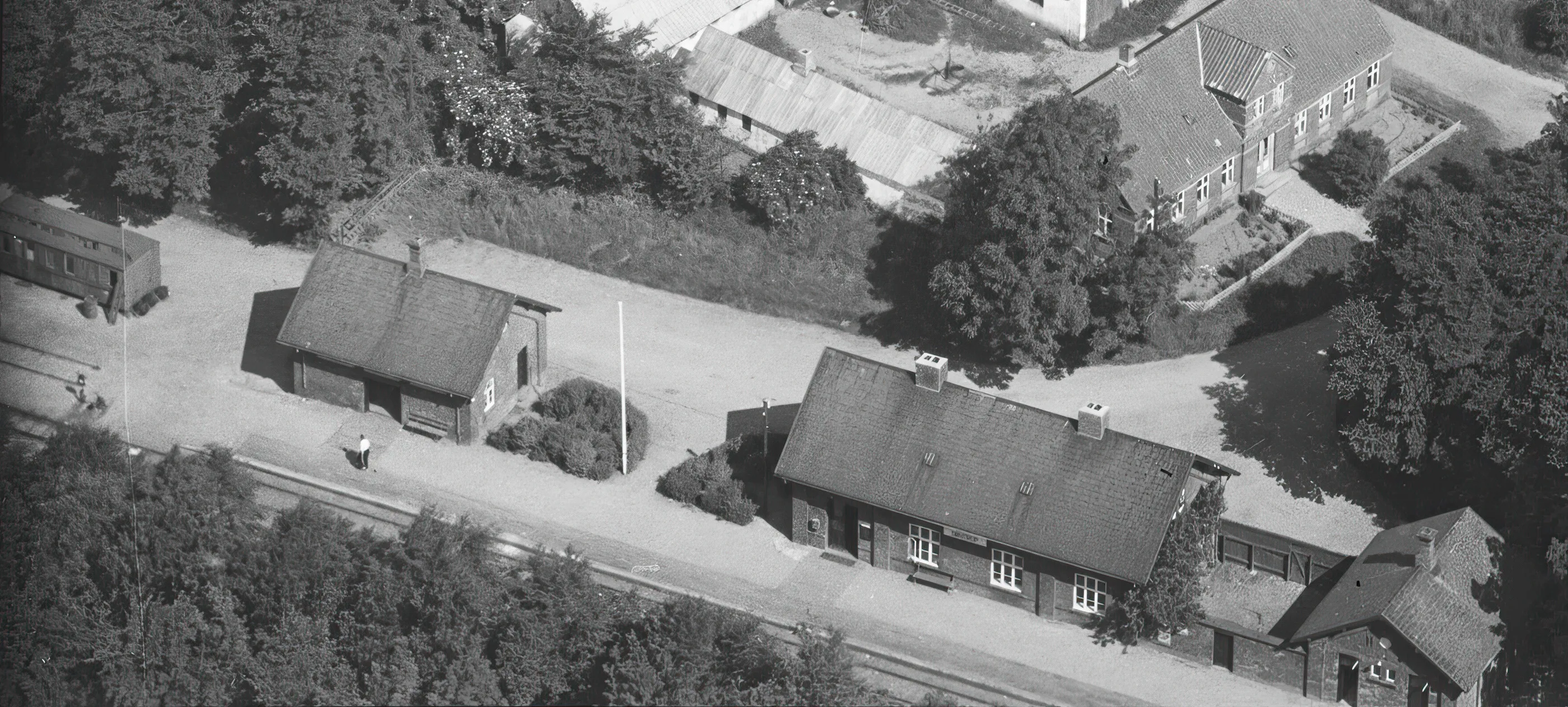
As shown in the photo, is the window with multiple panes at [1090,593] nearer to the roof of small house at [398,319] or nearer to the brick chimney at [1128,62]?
the roof of small house at [398,319]

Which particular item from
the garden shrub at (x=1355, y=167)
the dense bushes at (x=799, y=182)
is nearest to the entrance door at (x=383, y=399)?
the dense bushes at (x=799, y=182)

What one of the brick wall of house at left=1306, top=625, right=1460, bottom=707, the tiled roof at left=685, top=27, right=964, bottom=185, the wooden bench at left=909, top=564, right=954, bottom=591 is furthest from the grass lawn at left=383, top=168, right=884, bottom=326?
the brick wall of house at left=1306, top=625, right=1460, bottom=707

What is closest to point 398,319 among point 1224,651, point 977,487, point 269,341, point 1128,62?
point 269,341

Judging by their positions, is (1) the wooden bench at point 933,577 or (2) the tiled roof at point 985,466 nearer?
(2) the tiled roof at point 985,466

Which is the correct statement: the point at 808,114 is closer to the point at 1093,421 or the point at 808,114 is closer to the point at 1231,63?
the point at 1231,63

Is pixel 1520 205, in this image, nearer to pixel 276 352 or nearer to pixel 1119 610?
pixel 1119 610

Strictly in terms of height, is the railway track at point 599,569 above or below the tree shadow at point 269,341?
below

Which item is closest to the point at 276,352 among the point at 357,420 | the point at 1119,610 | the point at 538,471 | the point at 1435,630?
the point at 357,420
